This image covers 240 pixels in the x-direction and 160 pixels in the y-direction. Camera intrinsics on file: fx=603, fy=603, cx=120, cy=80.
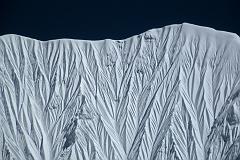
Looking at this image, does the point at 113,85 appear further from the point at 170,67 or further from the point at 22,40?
the point at 22,40

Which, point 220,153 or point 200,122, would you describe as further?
point 200,122

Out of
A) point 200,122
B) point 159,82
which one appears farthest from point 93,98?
point 200,122

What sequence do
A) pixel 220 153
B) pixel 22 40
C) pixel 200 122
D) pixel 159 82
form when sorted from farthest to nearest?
pixel 22 40, pixel 159 82, pixel 200 122, pixel 220 153

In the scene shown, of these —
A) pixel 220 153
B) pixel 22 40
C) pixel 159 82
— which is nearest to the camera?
pixel 220 153

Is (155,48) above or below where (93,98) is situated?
above

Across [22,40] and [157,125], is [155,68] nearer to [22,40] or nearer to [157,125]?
[157,125]

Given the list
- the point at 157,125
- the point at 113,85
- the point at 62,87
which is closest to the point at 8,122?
the point at 62,87
